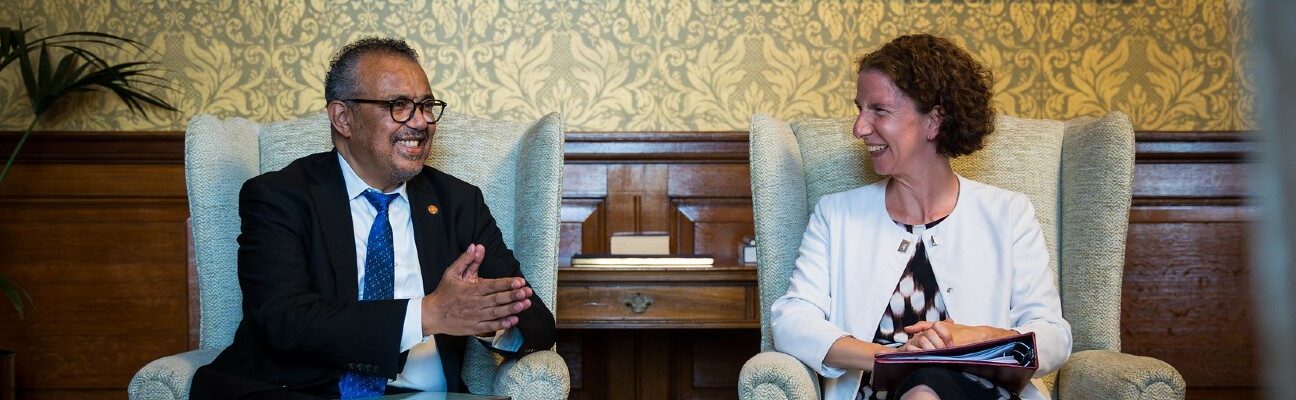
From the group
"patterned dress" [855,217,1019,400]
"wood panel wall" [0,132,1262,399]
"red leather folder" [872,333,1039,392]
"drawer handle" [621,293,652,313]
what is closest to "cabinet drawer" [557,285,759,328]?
"drawer handle" [621,293,652,313]

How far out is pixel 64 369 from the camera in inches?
146

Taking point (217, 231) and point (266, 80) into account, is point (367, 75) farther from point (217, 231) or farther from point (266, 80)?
point (266, 80)

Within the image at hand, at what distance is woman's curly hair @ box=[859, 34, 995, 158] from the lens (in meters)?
2.36

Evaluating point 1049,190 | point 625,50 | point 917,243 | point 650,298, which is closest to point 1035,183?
point 1049,190

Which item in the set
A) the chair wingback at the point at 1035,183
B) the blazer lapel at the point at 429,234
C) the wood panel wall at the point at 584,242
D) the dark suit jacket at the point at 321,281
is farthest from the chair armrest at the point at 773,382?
the wood panel wall at the point at 584,242

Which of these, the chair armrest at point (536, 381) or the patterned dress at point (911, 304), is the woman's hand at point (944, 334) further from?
the chair armrest at point (536, 381)

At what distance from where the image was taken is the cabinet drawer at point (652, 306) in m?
3.12

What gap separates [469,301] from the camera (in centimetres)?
211

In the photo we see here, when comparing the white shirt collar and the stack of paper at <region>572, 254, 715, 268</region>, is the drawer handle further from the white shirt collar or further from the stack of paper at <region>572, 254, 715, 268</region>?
the white shirt collar

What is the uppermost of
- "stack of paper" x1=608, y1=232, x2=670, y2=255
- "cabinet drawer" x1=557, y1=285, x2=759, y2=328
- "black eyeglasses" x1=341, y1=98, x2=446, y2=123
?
"black eyeglasses" x1=341, y1=98, x2=446, y2=123

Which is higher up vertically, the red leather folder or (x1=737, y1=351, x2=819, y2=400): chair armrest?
the red leather folder

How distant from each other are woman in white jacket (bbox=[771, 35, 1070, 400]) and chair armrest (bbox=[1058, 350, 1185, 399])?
0.09 meters

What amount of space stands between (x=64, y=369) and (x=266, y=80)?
1.14 m

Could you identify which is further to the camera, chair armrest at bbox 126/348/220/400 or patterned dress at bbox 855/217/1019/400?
patterned dress at bbox 855/217/1019/400
